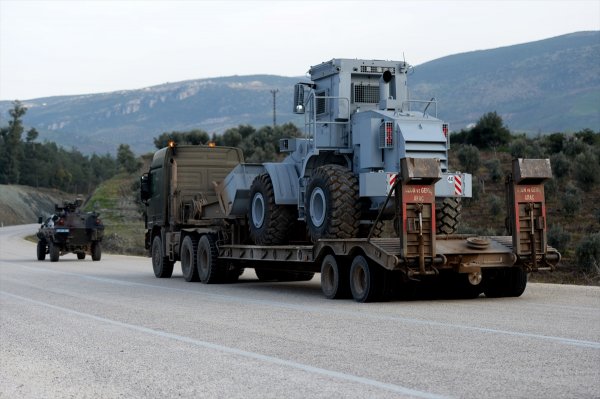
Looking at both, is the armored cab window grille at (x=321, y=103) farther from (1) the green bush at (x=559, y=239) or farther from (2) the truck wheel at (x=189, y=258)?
(1) the green bush at (x=559, y=239)

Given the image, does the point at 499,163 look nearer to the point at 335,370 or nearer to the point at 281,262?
the point at 281,262

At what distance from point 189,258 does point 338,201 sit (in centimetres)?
771

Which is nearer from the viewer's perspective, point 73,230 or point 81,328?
point 81,328

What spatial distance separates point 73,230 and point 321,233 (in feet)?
73.7

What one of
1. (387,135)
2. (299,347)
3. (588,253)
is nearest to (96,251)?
(588,253)

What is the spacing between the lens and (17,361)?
35.1 feet

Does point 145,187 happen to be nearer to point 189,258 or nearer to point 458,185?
point 189,258

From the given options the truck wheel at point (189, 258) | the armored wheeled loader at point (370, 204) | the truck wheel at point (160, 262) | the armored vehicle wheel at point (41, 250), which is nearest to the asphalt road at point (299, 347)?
the armored wheeled loader at point (370, 204)

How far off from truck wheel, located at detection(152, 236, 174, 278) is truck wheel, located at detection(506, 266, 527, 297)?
1103cm

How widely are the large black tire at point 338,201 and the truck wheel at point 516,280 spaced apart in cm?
271

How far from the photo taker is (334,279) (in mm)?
17531

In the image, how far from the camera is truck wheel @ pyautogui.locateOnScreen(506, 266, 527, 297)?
17453 mm

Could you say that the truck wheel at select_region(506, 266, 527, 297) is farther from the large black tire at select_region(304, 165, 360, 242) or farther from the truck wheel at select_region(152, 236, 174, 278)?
the truck wheel at select_region(152, 236, 174, 278)

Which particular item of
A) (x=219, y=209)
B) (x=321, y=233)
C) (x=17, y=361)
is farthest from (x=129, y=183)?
(x=17, y=361)
